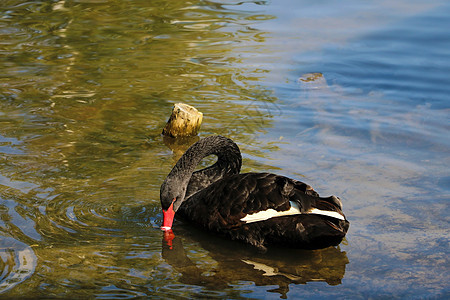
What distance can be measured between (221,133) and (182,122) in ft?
1.45

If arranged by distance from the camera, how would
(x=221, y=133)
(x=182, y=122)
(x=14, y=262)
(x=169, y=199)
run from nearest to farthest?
(x=14, y=262)
(x=169, y=199)
(x=182, y=122)
(x=221, y=133)

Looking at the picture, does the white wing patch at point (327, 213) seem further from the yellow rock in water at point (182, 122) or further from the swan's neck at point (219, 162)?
the yellow rock in water at point (182, 122)

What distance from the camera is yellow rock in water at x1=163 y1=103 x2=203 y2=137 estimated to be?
7.04 metres

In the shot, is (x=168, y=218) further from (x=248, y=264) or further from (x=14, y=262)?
(x=14, y=262)

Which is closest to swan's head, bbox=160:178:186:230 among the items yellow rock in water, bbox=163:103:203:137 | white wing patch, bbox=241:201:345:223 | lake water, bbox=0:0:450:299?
lake water, bbox=0:0:450:299

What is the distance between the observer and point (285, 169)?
616cm

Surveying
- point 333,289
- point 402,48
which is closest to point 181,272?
point 333,289

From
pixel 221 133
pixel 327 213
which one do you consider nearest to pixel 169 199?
pixel 327 213

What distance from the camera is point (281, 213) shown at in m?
4.78

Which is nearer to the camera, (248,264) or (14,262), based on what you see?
(14,262)

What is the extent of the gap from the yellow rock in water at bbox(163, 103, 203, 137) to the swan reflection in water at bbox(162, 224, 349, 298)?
Answer: 6.73 ft

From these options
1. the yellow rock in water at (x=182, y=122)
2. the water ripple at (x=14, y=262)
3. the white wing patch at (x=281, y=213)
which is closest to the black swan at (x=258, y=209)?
the white wing patch at (x=281, y=213)

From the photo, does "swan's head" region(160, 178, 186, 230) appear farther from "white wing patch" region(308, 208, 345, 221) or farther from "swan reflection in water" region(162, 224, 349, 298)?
"white wing patch" region(308, 208, 345, 221)

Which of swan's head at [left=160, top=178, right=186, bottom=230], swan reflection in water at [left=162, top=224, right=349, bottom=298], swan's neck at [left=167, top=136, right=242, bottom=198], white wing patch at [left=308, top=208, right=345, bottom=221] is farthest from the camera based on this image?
swan's neck at [left=167, top=136, right=242, bottom=198]
